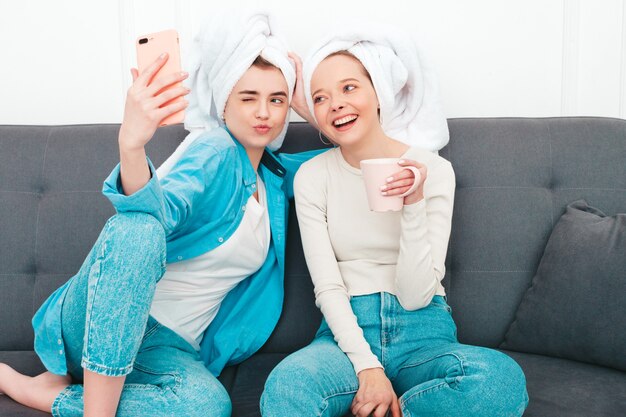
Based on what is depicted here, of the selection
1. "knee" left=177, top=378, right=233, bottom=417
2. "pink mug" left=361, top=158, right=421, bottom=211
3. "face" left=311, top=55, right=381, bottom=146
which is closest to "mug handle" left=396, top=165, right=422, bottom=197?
"pink mug" left=361, top=158, right=421, bottom=211

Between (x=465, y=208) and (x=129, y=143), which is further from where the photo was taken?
(x=465, y=208)

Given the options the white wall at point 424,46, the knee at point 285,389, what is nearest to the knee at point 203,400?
the knee at point 285,389

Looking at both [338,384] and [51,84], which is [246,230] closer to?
[338,384]

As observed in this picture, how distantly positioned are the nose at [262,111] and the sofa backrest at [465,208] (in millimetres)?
364

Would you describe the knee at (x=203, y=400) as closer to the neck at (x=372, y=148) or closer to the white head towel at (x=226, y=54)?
the white head towel at (x=226, y=54)

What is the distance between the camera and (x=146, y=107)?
46.3 inches

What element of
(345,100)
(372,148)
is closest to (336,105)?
(345,100)

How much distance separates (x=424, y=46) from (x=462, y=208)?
629 mm

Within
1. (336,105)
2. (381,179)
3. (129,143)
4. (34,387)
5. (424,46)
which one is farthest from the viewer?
(424,46)

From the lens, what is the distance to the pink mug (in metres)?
1.26

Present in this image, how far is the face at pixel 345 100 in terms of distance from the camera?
150cm

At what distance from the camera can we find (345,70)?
1.51 metres

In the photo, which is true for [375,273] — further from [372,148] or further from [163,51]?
[163,51]

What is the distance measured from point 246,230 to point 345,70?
1.59 feet
